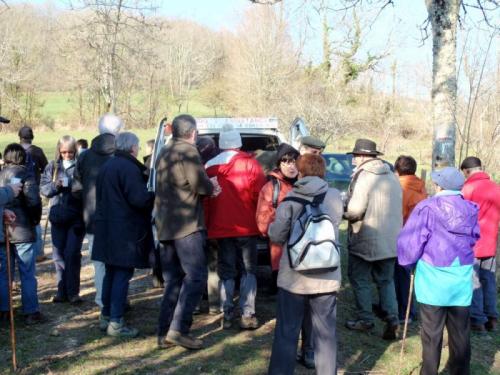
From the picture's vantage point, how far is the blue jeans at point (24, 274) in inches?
227

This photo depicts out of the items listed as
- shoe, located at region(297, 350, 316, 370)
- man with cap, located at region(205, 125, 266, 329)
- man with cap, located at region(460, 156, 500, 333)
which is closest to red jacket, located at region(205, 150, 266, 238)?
man with cap, located at region(205, 125, 266, 329)

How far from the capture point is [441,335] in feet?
14.9

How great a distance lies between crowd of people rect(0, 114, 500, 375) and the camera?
4.34 meters

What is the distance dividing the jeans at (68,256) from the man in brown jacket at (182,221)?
1708mm

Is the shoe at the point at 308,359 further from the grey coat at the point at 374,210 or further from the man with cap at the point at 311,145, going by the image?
the man with cap at the point at 311,145

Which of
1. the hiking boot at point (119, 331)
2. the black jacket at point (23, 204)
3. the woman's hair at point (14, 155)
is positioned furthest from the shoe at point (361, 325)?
the woman's hair at point (14, 155)

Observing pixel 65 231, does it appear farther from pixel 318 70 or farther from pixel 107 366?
pixel 318 70

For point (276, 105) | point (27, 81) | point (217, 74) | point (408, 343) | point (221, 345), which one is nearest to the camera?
point (221, 345)

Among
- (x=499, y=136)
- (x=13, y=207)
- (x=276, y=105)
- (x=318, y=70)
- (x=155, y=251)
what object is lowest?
(x=155, y=251)

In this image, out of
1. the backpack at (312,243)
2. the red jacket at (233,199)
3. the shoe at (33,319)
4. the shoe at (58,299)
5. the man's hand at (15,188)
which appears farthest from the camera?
the shoe at (58,299)

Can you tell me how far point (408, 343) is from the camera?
5.75m

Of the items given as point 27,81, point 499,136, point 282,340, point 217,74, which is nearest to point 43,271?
point 282,340

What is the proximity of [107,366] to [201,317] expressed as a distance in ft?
5.01

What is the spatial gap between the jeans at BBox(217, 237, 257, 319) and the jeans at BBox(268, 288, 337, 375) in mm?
1394
